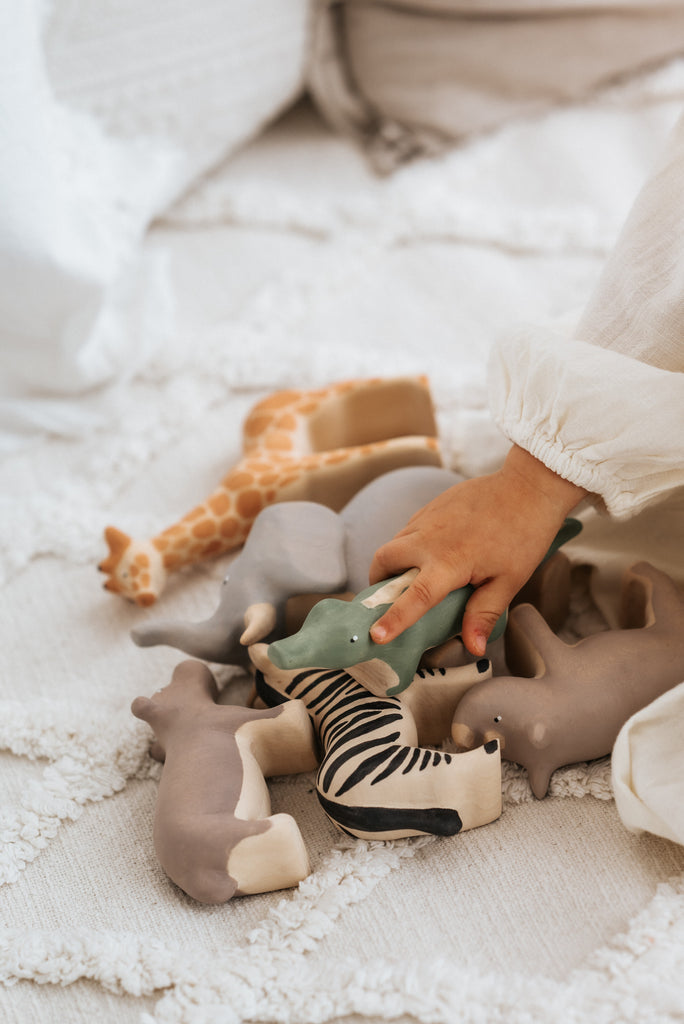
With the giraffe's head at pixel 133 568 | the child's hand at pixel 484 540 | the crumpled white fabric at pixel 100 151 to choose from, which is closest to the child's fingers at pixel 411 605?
the child's hand at pixel 484 540

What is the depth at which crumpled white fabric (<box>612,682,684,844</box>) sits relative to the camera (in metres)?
0.52

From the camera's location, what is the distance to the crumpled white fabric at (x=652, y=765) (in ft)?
1.69

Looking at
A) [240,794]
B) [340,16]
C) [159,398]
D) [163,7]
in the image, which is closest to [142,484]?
[159,398]

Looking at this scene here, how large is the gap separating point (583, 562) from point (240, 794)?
31 centimetres

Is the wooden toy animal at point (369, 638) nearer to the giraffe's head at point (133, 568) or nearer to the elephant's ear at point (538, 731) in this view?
the elephant's ear at point (538, 731)

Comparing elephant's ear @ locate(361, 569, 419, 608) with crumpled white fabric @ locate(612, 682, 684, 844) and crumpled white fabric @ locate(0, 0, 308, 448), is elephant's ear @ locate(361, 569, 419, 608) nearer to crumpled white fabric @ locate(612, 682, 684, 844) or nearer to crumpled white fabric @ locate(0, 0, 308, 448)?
crumpled white fabric @ locate(612, 682, 684, 844)

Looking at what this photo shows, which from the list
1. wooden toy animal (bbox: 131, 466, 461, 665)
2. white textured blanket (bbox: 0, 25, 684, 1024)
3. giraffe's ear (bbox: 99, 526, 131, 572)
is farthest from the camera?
giraffe's ear (bbox: 99, 526, 131, 572)

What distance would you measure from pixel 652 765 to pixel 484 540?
0.16 meters

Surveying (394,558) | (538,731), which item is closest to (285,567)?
(394,558)

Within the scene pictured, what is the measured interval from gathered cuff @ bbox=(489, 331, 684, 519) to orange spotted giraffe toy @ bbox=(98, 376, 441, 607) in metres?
0.14

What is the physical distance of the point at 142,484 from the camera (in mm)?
846

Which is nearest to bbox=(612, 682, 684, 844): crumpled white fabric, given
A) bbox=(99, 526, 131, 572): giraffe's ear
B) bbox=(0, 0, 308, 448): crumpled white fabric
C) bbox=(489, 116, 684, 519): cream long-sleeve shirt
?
bbox=(489, 116, 684, 519): cream long-sleeve shirt

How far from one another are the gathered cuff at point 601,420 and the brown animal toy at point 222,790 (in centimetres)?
24

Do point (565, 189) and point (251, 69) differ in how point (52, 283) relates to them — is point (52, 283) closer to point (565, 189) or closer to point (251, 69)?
point (251, 69)
